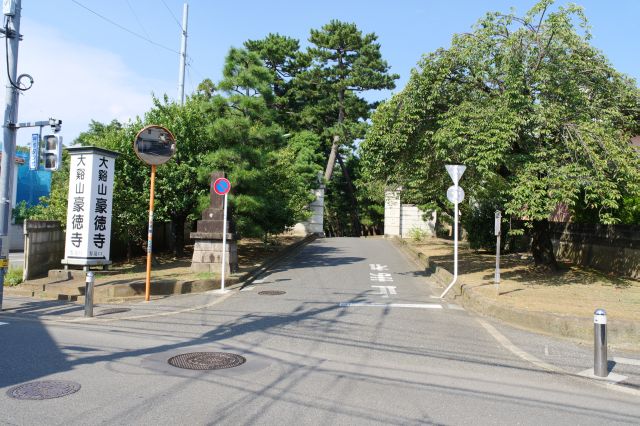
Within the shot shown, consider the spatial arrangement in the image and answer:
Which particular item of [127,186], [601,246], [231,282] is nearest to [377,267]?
[231,282]

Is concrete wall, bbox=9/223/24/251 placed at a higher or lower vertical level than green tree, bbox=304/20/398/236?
lower

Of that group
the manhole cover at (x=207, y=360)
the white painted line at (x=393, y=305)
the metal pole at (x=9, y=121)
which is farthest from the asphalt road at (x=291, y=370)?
the metal pole at (x=9, y=121)

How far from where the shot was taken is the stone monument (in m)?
14.5

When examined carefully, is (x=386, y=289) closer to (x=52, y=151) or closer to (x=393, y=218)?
(x=52, y=151)

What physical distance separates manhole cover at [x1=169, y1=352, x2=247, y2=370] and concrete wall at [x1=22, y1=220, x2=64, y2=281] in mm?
8960

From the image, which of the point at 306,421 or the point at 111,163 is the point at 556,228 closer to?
the point at 111,163

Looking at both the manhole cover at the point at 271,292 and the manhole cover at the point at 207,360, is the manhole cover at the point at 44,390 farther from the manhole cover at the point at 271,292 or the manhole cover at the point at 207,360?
the manhole cover at the point at 271,292

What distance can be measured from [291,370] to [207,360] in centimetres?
111

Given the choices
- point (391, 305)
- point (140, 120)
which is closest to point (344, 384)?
point (391, 305)

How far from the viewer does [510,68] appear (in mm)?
11445

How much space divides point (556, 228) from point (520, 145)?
790 cm

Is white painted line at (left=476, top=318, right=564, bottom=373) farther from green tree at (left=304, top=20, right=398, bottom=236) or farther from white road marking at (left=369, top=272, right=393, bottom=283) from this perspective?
green tree at (left=304, top=20, right=398, bottom=236)

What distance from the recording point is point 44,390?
16.1 feet

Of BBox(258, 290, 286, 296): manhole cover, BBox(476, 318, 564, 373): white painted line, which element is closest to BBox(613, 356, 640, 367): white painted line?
BBox(476, 318, 564, 373): white painted line
